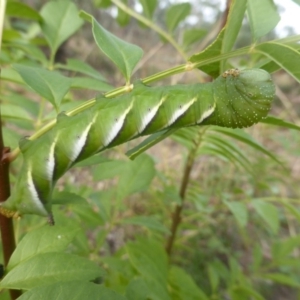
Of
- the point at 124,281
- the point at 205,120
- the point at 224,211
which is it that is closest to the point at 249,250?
the point at 224,211

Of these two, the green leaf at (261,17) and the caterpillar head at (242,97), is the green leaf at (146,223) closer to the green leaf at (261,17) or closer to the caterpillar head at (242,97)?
the caterpillar head at (242,97)

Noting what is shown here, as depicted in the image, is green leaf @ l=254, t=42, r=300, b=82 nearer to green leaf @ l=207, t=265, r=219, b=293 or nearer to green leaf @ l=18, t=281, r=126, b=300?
green leaf @ l=18, t=281, r=126, b=300

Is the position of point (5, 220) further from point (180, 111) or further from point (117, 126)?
point (180, 111)

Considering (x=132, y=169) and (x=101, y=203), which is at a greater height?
(x=132, y=169)

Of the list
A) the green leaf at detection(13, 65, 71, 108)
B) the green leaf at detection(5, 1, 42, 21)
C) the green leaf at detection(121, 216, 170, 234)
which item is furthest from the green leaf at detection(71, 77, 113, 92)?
the green leaf at detection(121, 216, 170, 234)

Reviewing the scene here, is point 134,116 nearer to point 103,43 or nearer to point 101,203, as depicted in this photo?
point 103,43

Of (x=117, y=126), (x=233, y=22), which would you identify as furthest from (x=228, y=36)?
(x=117, y=126)

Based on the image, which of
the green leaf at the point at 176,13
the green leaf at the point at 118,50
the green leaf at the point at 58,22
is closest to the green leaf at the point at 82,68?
the green leaf at the point at 58,22
